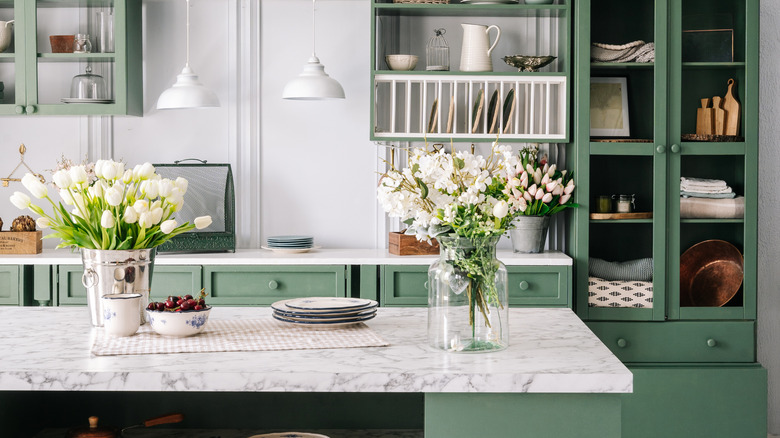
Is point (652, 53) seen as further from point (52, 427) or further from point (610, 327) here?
point (52, 427)

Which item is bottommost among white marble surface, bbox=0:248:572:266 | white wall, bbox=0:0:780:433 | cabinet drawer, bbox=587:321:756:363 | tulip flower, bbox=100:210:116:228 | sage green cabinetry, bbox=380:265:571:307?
cabinet drawer, bbox=587:321:756:363

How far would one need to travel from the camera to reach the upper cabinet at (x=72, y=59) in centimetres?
379

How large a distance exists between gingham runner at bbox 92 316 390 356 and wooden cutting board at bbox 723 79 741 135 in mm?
2399

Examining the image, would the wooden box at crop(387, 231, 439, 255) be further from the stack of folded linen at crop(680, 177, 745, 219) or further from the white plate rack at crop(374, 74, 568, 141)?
the stack of folded linen at crop(680, 177, 745, 219)

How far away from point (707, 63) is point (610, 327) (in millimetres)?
1277

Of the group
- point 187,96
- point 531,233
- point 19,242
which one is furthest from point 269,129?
point 531,233

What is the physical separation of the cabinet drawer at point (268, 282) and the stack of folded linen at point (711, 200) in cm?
161

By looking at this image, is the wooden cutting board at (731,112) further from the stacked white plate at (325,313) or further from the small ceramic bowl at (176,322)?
the small ceramic bowl at (176,322)

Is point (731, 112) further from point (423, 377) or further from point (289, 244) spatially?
point (423, 377)

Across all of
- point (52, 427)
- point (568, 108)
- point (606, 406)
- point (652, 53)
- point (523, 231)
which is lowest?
point (52, 427)

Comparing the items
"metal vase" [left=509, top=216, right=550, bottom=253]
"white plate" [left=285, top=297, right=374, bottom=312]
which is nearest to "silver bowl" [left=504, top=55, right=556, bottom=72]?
"metal vase" [left=509, top=216, right=550, bottom=253]

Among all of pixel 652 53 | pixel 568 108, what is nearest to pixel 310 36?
pixel 568 108

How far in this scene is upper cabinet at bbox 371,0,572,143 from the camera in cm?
375

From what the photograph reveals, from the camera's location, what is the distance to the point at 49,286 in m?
3.60
